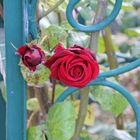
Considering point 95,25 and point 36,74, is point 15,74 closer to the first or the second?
point 36,74

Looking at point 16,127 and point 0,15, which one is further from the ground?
point 0,15

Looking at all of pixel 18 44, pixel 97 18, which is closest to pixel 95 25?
pixel 97 18

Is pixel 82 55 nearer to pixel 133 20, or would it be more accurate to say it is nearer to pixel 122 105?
pixel 122 105

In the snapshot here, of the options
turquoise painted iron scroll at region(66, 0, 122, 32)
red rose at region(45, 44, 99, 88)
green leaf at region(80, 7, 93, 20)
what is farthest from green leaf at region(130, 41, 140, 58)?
red rose at region(45, 44, 99, 88)

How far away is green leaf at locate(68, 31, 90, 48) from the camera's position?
3.00 feet

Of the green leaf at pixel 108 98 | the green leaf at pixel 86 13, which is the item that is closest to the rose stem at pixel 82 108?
the green leaf at pixel 108 98

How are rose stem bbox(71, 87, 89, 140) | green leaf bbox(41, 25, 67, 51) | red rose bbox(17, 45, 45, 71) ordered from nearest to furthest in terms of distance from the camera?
red rose bbox(17, 45, 45, 71) → green leaf bbox(41, 25, 67, 51) → rose stem bbox(71, 87, 89, 140)

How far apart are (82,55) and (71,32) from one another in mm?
214

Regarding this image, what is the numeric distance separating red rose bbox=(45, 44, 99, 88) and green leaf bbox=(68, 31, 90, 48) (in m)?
0.18

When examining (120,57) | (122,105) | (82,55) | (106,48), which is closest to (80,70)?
(82,55)

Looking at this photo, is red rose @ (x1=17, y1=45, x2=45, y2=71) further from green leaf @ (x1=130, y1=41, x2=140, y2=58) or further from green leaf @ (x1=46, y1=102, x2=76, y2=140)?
green leaf @ (x1=130, y1=41, x2=140, y2=58)

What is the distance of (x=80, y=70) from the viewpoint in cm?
73

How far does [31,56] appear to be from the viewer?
719mm

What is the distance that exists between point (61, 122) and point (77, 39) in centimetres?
19
